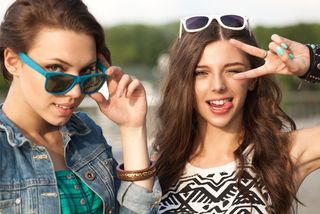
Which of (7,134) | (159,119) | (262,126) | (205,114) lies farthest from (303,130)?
(7,134)

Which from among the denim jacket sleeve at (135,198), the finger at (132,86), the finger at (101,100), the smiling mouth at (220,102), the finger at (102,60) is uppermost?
the finger at (102,60)

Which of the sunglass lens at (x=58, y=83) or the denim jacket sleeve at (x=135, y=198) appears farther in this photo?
the denim jacket sleeve at (x=135, y=198)

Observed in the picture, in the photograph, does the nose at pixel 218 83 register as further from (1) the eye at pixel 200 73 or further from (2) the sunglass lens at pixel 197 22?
(2) the sunglass lens at pixel 197 22

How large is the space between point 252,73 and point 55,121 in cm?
123

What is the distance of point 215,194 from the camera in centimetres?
337

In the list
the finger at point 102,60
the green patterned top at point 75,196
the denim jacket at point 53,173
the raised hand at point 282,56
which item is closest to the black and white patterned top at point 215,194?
the denim jacket at point 53,173

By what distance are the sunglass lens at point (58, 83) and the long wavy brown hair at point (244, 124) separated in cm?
109

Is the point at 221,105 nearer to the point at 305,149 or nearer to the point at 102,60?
the point at 305,149

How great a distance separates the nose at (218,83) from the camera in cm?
345

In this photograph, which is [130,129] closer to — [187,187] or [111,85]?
[111,85]

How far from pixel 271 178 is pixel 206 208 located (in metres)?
0.40

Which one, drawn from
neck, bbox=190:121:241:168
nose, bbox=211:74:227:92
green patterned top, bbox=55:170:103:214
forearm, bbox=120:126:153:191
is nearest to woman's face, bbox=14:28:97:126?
green patterned top, bbox=55:170:103:214

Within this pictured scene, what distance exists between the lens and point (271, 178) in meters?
3.34

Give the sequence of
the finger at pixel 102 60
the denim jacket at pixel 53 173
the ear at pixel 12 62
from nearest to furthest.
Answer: the denim jacket at pixel 53 173
the ear at pixel 12 62
the finger at pixel 102 60
